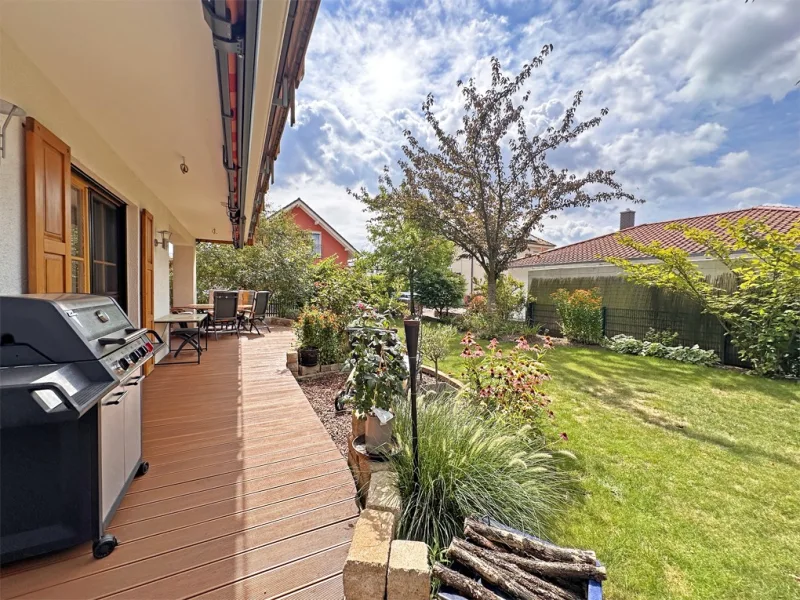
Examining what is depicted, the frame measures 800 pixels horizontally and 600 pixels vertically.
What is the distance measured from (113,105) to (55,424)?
2.27 meters

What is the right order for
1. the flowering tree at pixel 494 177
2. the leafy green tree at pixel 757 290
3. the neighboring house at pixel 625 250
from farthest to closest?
the flowering tree at pixel 494 177 → the neighboring house at pixel 625 250 → the leafy green tree at pixel 757 290

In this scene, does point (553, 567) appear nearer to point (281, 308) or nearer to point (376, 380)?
point (376, 380)

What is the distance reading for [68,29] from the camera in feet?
5.53

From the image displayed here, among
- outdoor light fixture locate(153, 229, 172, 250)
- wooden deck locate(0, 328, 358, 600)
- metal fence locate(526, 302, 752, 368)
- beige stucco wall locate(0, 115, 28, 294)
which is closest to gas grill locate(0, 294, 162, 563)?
wooden deck locate(0, 328, 358, 600)

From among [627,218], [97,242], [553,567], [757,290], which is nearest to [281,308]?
[97,242]

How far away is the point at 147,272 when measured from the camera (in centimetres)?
473

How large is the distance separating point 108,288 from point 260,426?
2.58 metres

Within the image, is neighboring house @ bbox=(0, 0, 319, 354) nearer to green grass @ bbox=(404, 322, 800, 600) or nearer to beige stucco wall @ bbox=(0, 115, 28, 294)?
beige stucco wall @ bbox=(0, 115, 28, 294)

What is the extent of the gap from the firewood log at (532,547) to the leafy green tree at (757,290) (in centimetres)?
715

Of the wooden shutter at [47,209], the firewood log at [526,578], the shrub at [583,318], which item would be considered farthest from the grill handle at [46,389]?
the shrub at [583,318]

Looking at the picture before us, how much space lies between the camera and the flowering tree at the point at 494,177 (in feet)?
31.6

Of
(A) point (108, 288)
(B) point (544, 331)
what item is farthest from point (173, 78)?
(B) point (544, 331)

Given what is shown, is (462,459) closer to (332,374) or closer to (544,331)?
(332,374)

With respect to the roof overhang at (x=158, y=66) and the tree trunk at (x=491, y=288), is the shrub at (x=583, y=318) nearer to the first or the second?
the tree trunk at (x=491, y=288)
